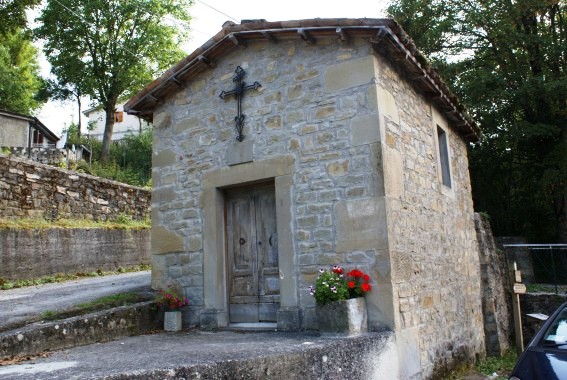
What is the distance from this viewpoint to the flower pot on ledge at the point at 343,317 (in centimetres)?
488

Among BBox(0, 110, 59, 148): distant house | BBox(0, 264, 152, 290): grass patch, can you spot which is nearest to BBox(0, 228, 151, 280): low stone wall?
BBox(0, 264, 152, 290): grass patch

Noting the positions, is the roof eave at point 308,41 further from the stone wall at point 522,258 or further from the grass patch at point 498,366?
the stone wall at point 522,258

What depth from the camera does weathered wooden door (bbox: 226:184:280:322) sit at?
20.0 ft

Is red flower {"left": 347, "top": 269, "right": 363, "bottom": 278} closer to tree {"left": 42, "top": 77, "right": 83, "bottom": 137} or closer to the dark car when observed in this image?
the dark car

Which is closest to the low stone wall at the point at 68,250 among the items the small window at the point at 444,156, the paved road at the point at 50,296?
the paved road at the point at 50,296

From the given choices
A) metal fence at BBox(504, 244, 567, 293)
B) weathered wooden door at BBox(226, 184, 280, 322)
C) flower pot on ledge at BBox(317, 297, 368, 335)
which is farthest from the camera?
metal fence at BBox(504, 244, 567, 293)

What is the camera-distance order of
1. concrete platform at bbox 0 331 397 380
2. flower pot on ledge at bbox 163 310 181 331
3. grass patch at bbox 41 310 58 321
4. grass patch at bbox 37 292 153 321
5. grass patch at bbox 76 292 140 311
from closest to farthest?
concrete platform at bbox 0 331 397 380
grass patch at bbox 41 310 58 321
grass patch at bbox 37 292 153 321
grass patch at bbox 76 292 140 311
flower pot on ledge at bbox 163 310 181 331

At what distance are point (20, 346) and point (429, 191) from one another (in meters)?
5.37

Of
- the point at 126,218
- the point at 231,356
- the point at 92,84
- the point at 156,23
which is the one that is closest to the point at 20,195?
the point at 126,218

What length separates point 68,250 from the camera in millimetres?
9969

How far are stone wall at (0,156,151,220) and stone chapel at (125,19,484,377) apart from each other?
4.24m

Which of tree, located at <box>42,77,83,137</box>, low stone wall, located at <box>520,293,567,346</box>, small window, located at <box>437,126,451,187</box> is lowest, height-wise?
low stone wall, located at <box>520,293,567,346</box>

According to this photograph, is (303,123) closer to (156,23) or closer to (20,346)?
(20,346)

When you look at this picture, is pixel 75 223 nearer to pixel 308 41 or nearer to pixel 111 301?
pixel 111 301
